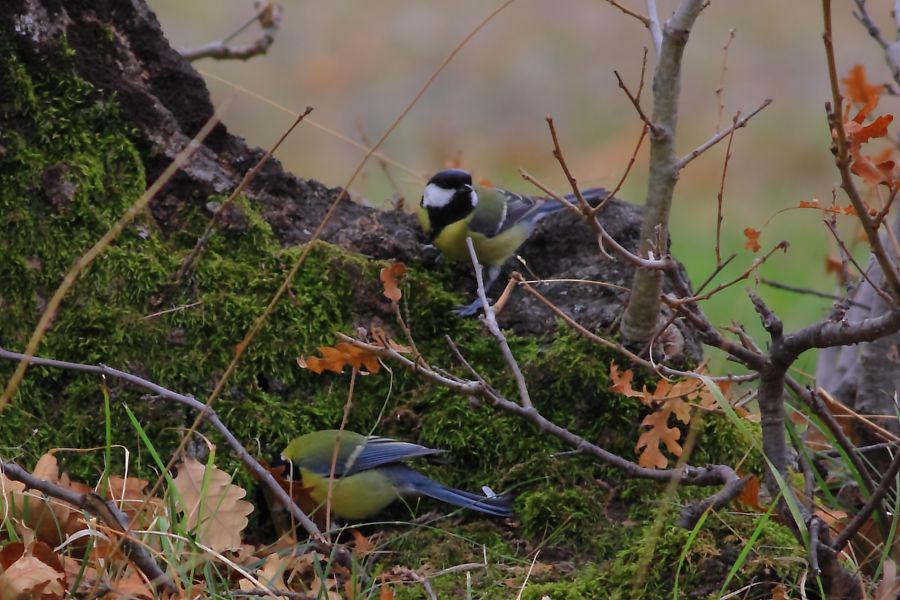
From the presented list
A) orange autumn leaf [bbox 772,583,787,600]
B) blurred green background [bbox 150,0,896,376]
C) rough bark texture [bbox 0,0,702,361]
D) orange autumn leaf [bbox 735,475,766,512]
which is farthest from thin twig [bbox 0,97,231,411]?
blurred green background [bbox 150,0,896,376]

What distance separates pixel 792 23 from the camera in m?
15.3

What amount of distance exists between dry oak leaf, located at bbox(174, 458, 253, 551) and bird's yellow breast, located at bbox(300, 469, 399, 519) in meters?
0.30

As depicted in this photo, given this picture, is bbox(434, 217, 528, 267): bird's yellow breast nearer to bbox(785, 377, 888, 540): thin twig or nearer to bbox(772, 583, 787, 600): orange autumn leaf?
bbox(785, 377, 888, 540): thin twig

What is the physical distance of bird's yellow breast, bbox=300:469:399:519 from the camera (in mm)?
3062

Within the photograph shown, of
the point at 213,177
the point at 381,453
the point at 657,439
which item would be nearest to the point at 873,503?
the point at 657,439

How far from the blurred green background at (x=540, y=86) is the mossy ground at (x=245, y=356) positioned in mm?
6788

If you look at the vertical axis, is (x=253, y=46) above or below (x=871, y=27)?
below

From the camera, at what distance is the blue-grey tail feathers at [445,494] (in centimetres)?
297

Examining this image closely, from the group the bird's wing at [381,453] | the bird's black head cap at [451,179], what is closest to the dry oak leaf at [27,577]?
the bird's wing at [381,453]

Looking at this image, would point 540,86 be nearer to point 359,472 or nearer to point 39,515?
point 359,472

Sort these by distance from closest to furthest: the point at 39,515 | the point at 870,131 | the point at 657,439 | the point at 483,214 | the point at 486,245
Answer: the point at 870,131, the point at 39,515, the point at 657,439, the point at 486,245, the point at 483,214

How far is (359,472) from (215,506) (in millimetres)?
495

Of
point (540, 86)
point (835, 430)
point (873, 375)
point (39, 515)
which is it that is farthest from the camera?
point (540, 86)

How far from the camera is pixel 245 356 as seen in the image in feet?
10.6
